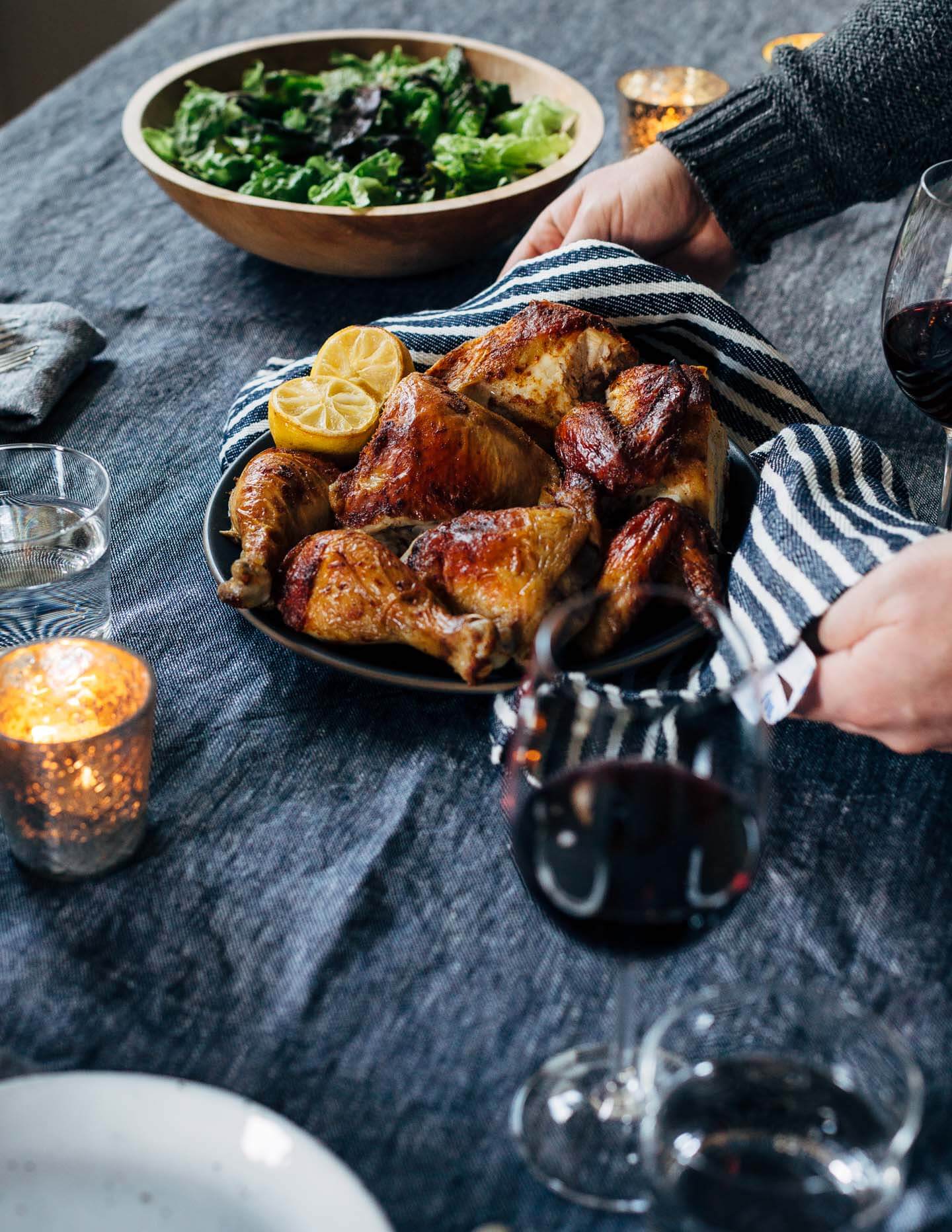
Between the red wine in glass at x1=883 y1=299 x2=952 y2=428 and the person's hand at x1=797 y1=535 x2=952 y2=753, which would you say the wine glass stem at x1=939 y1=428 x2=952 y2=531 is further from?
the person's hand at x1=797 y1=535 x2=952 y2=753

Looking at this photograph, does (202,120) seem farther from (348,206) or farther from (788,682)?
(788,682)

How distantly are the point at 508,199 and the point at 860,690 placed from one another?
1007 millimetres

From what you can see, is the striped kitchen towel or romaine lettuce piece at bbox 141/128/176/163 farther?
romaine lettuce piece at bbox 141/128/176/163

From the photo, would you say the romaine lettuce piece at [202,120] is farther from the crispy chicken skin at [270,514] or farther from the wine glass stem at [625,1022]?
the wine glass stem at [625,1022]

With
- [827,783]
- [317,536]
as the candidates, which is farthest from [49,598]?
[827,783]

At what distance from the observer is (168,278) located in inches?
73.3

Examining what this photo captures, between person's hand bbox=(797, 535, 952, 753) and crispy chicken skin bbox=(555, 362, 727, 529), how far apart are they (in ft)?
0.78

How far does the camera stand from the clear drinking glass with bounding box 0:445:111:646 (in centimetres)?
107

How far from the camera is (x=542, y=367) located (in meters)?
1.28

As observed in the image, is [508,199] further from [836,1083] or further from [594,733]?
[836,1083]

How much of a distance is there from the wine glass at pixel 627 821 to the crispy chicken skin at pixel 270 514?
42 cm

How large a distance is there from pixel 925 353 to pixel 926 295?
2.1 inches

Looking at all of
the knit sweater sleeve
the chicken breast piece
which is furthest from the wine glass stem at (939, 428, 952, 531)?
the knit sweater sleeve

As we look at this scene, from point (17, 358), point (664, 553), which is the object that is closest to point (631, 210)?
point (664, 553)
